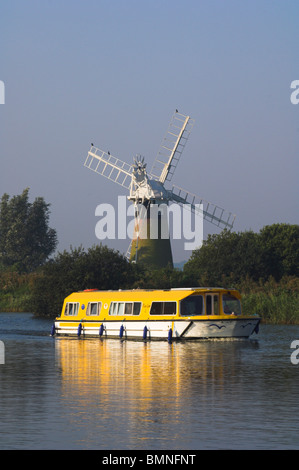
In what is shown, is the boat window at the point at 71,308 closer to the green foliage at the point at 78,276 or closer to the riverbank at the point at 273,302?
the riverbank at the point at 273,302

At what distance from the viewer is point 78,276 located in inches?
3278

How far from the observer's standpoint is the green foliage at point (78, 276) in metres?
82.8

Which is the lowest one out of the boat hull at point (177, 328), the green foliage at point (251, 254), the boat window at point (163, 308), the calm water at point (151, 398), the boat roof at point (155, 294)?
the calm water at point (151, 398)

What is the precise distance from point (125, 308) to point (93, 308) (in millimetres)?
3471

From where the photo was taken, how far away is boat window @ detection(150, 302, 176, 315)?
50281 mm

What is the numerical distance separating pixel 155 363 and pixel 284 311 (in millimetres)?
25422

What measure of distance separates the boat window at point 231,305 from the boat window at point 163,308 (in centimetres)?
295

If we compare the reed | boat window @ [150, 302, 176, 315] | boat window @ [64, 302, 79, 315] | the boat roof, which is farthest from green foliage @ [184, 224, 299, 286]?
boat window @ [150, 302, 176, 315]

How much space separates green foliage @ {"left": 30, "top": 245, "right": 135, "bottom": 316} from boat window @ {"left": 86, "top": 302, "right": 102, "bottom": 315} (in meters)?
25.9

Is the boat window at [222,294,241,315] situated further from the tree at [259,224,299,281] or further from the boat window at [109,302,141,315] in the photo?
the tree at [259,224,299,281]

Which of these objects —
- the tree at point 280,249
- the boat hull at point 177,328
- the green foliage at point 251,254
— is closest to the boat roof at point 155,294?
the boat hull at point 177,328
